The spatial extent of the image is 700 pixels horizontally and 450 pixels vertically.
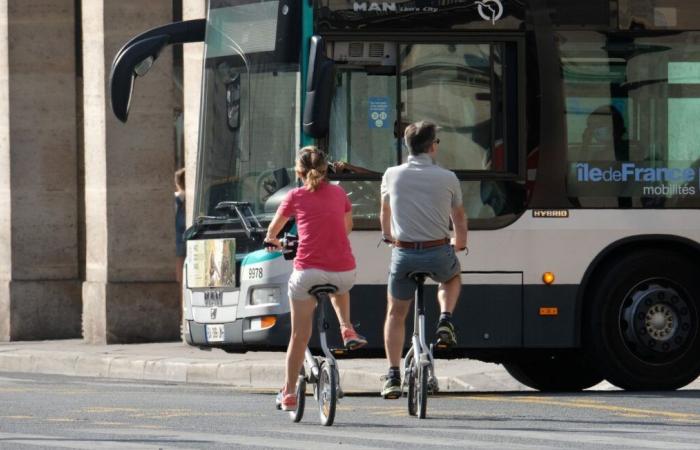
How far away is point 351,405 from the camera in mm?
13539

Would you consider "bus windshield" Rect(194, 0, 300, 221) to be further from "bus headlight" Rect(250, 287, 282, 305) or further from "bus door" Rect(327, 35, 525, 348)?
"bus headlight" Rect(250, 287, 282, 305)

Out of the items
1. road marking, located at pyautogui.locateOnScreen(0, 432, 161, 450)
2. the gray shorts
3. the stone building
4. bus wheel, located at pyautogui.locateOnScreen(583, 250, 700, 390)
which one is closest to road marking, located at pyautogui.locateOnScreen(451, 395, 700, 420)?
bus wheel, located at pyautogui.locateOnScreen(583, 250, 700, 390)

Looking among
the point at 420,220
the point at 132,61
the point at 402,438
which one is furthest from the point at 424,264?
the point at 132,61

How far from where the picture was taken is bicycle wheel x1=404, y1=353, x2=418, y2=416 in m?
12.0

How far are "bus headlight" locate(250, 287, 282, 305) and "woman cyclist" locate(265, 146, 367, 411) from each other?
2037 millimetres

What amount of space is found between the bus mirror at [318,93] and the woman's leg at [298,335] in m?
1.83

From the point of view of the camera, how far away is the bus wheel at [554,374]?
16125 mm

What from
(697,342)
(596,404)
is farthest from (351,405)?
(697,342)

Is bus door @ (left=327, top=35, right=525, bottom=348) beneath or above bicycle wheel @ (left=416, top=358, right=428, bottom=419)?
above

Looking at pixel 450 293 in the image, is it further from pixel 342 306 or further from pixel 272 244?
pixel 272 244

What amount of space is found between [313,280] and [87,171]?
448 inches

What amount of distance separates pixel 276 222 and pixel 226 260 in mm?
2571

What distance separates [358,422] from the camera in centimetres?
1209

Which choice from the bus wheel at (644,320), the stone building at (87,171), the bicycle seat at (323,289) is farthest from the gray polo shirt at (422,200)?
the stone building at (87,171)
